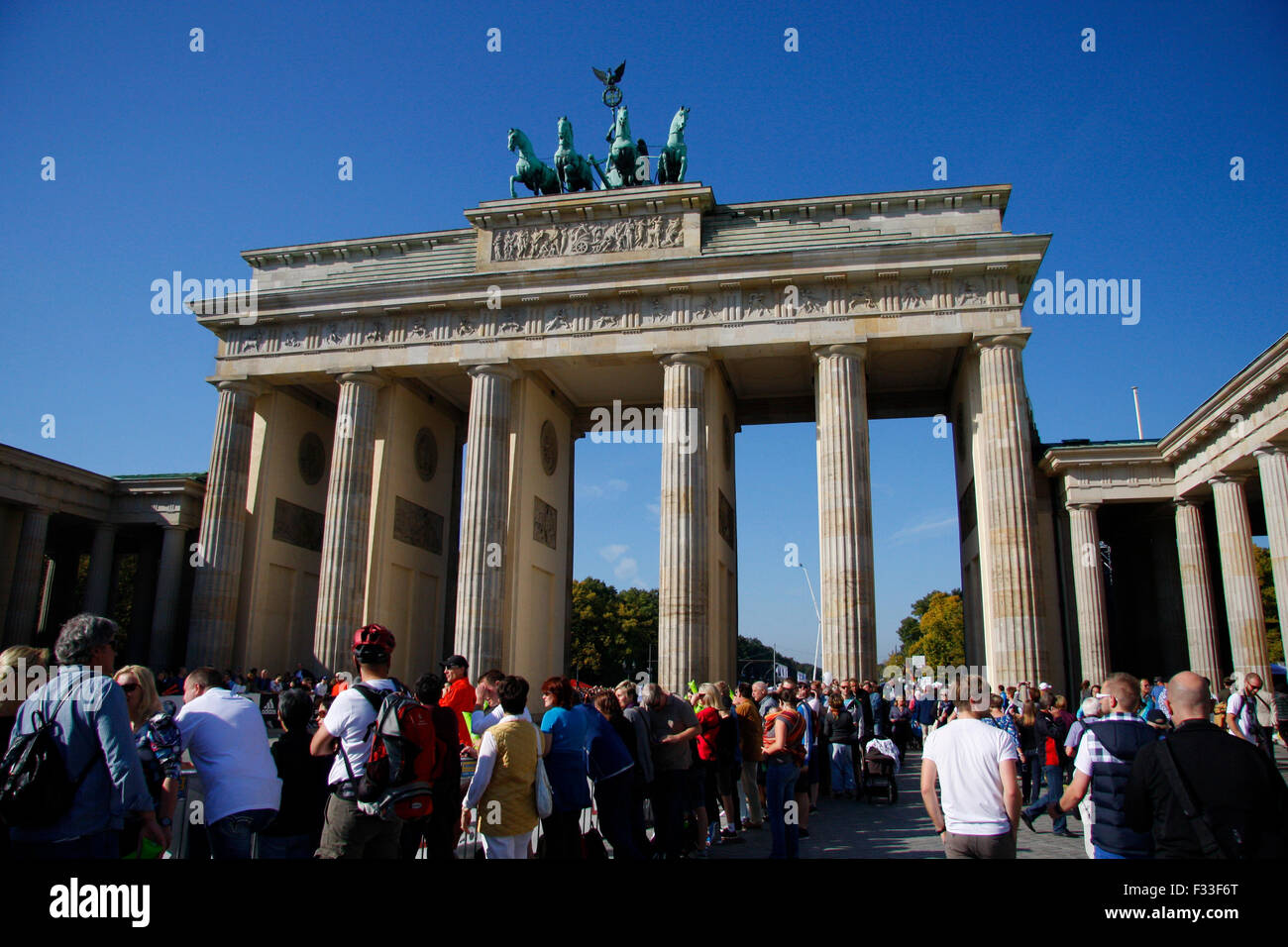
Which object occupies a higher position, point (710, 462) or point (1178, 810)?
point (710, 462)

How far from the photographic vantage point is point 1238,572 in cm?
2373

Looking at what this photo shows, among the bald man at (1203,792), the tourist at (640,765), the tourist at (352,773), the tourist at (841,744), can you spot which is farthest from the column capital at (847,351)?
the tourist at (352,773)

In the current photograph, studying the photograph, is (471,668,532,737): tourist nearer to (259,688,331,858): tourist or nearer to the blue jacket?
(259,688,331,858): tourist

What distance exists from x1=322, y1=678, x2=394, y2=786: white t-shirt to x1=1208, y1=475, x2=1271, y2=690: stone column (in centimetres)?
2549

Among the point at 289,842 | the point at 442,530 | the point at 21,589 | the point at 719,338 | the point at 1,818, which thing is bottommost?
the point at 289,842

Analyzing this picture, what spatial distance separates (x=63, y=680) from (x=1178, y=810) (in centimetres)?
560

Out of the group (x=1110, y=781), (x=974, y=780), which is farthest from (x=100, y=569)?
(x=1110, y=781)

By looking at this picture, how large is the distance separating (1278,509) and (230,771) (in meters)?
24.0

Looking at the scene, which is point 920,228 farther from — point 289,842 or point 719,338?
point 289,842

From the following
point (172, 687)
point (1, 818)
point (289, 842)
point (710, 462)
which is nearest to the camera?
point (1, 818)

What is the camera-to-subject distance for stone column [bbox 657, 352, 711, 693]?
24422 mm
